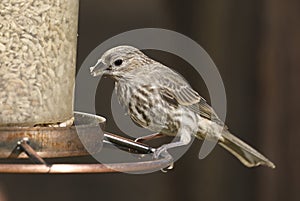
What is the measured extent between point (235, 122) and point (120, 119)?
1553 mm

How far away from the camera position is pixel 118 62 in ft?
12.1

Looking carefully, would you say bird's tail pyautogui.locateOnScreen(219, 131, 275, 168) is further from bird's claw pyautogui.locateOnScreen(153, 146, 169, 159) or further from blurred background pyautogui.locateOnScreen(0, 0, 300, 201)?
blurred background pyautogui.locateOnScreen(0, 0, 300, 201)

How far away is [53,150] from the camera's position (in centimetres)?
315

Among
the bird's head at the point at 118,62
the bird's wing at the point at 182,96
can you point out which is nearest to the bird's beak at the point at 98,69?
the bird's head at the point at 118,62

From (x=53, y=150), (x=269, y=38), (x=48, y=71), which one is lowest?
(x=53, y=150)

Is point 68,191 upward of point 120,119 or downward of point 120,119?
downward

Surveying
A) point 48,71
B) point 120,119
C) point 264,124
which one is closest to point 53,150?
point 48,71

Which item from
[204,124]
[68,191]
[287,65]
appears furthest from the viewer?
[68,191]

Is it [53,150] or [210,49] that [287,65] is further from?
[53,150]

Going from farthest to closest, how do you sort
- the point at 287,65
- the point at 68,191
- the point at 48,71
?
1. the point at 68,191
2. the point at 287,65
3. the point at 48,71

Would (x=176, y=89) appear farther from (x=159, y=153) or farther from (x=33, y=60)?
(x=33, y=60)

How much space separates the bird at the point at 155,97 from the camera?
12.1 ft

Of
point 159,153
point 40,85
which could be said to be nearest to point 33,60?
point 40,85

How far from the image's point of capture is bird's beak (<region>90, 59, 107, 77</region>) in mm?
3469
